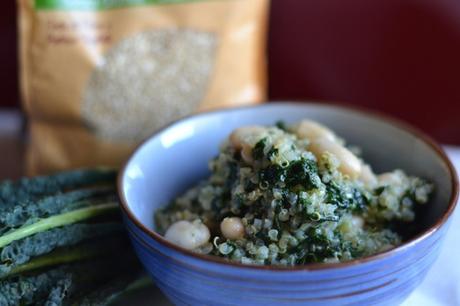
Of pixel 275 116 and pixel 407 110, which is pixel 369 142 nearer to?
pixel 275 116

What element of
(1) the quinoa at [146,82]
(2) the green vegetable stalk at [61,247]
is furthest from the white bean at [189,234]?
(1) the quinoa at [146,82]

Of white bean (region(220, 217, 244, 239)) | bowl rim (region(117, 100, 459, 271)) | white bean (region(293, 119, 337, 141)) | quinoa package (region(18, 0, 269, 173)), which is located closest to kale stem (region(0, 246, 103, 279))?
bowl rim (region(117, 100, 459, 271))

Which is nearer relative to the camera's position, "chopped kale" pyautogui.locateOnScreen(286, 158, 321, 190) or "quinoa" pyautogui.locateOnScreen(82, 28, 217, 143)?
"chopped kale" pyautogui.locateOnScreen(286, 158, 321, 190)

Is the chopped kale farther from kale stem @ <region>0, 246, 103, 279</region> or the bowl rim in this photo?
kale stem @ <region>0, 246, 103, 279</region>

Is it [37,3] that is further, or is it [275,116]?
[37,3]

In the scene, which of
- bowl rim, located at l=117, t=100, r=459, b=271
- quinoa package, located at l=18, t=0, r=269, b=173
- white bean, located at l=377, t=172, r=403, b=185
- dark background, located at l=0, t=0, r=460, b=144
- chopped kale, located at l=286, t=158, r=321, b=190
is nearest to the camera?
bowl rim, located at l=117, t=100, r=459, b=271

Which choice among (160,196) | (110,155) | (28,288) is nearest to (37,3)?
(110,155)

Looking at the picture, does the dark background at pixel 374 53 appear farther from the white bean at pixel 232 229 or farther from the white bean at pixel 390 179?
the white bean at pixel 232 229
